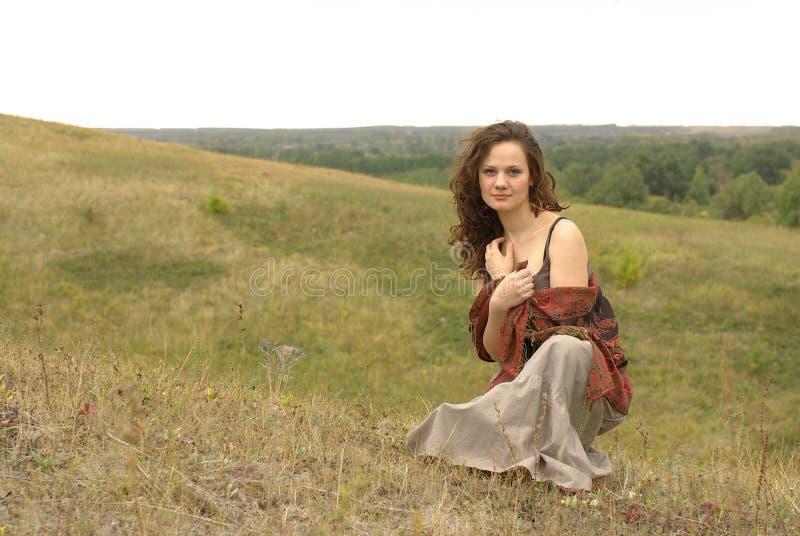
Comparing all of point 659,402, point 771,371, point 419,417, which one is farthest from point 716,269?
point 419,417

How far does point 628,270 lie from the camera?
21641mm

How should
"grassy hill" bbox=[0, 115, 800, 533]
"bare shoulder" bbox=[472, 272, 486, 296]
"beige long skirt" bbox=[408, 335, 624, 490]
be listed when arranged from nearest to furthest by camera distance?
"beige long skirt" bbox=[408, 335, 624, 490], "bare shoulder" bbox=[472, 272, 486, 296], "grassy hill" bbox=[0, 115, 800, 533]

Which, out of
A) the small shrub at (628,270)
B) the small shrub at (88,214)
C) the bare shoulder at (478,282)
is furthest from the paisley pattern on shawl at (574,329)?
the small shrub at (88,214)

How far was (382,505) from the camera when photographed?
333cm

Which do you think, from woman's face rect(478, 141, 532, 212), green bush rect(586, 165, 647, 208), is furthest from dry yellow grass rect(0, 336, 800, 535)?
green bush rect(586, 165, 647, 208)

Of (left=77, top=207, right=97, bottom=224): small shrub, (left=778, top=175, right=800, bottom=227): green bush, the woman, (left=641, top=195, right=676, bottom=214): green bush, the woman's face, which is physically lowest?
(left=641, top=195, right=676, bottom=214): green bush

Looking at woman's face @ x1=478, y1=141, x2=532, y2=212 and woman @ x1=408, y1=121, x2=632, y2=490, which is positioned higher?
woman's face @ x1=478, y1=141, x2=532, y2=212

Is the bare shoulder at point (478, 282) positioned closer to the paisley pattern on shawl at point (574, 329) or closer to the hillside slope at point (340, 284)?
the paisley pattern on shawl at point (574, 329)

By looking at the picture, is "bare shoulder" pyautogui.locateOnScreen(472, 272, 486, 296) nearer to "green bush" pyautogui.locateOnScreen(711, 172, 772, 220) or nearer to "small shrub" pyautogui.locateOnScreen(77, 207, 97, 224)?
"small shrub" pyautogui.locateOnScreen(77, 207, 97, 224)

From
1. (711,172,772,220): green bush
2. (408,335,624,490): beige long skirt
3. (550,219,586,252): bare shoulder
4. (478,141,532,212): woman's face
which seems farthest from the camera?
(711,172,772,220): green bush

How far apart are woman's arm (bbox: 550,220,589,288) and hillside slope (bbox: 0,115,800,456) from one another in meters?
7.53

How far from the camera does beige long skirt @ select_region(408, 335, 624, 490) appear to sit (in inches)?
137

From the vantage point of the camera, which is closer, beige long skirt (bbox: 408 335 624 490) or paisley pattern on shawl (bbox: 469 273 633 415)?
beige long skirt (bbox: 408 335 624 490)

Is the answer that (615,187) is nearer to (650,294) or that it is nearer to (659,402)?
(650,294)
